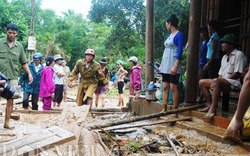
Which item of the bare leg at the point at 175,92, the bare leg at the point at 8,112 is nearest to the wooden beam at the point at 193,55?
the bare leg at the point at 175,92

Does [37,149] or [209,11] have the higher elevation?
[209,11]

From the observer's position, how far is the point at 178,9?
16812mm

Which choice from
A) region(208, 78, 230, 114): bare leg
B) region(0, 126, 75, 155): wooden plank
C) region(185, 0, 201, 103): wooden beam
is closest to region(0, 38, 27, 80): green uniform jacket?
region(0, 126, 75, 155): wooden plank

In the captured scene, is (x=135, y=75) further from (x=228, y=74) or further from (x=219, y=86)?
(x=219, y=86)

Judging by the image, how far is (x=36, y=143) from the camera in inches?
104

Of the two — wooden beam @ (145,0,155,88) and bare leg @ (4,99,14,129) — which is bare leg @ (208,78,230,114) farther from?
wooden beam @ (145,0,155,88)

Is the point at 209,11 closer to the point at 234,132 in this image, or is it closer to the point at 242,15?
the point at 242,15

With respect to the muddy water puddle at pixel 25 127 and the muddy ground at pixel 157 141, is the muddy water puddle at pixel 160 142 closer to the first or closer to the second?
the muddy ground at pixel 157 141

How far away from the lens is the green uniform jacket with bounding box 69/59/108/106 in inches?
294

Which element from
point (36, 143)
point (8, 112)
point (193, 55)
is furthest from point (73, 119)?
point (193, 55)

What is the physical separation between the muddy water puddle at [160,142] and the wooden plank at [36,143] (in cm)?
80

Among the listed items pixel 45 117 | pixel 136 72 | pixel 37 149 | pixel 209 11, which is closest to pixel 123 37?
pixel 136 72

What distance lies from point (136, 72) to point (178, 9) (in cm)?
801

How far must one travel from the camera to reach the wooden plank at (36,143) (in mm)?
2439
